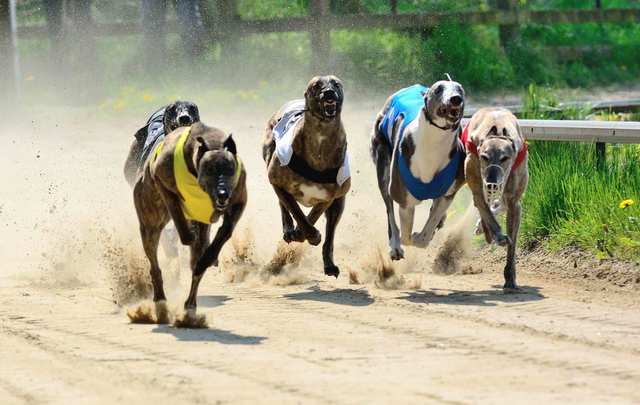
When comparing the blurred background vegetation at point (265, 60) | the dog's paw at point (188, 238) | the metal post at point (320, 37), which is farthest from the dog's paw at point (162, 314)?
the metal post at point (320, 37)

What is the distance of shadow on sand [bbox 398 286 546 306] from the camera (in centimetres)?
759

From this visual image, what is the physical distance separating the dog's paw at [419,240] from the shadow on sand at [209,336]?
216 cm

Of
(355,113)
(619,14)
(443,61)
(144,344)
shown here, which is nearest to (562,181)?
(144,344)

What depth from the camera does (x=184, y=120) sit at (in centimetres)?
804

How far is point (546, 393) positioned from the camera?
17.2 ft

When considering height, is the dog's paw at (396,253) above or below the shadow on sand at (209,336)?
above

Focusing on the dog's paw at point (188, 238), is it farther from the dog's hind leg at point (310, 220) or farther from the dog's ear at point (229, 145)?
the dog's hind leg at point (310, 220)

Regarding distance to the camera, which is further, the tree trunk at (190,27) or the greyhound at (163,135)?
the tree trunk at (190,27)

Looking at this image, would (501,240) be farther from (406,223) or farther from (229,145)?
(229,145)

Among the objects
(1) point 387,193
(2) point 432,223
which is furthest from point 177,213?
(2) point 432,223

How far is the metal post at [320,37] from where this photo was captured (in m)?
17.8

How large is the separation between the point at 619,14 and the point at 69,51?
8.85m

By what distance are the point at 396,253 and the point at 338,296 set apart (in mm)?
559

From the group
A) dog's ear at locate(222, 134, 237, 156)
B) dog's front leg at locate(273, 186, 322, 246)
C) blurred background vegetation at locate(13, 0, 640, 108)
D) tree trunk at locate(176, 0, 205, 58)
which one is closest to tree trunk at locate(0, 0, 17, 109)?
blurred background vegetation at locate(13, 0, 640, 108)
